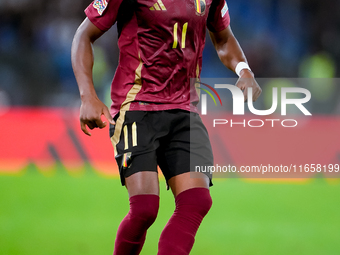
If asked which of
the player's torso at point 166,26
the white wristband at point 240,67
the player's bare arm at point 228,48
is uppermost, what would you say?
the player's torso at point 166,26

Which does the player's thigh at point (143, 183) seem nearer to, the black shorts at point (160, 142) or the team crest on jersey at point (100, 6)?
the black shorts at point (160, 142)

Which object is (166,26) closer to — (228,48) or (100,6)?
(100,6)

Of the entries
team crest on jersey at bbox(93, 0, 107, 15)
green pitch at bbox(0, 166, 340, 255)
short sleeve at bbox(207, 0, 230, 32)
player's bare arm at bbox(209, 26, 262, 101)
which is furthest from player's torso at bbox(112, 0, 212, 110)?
green pitch at bbox(0, 166, 340, 255)

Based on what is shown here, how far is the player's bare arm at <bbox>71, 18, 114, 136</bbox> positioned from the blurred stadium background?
1364 millimetres

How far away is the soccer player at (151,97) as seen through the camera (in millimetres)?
1948

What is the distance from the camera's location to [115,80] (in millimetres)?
2154

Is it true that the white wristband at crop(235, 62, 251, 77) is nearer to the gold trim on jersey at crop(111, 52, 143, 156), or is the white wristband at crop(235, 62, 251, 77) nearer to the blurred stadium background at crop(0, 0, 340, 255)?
the gold trim on jersey at crop(111, 52, 143, 156)

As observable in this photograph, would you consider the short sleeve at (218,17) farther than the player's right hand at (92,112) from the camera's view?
Yes

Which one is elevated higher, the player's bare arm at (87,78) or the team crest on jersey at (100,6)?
the team crest on jersey at (100,6)

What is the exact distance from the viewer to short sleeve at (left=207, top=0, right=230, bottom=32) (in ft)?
7.64

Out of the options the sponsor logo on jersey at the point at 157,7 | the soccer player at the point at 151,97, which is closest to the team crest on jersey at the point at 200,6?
the soccer player at the point at 151,97

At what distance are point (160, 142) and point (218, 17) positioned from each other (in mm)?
758

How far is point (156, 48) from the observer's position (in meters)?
2.04

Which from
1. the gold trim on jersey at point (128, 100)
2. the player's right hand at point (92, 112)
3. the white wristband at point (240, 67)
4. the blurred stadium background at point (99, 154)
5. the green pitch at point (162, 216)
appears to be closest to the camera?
the player's right hand at point (92, 112)
